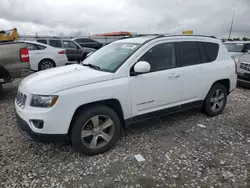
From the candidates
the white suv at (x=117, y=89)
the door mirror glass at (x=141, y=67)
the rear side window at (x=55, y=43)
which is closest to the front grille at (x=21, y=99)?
the white suv at (x=117, y=89)

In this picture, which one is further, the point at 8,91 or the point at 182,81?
the point at 8,91

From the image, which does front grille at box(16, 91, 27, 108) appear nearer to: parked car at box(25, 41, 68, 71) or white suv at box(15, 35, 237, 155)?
white suv at box(15, 35, 237, 155)

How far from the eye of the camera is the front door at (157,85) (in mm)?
3283

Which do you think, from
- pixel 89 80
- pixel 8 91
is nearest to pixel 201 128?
pixel 89 80

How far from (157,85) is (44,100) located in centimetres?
181

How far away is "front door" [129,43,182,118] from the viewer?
3.28 metres

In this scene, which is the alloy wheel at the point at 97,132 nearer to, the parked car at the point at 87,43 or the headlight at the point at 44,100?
the headlight at the point at 44,100

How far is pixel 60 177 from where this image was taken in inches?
104

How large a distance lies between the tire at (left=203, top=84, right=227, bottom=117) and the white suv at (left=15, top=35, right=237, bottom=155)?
30mm

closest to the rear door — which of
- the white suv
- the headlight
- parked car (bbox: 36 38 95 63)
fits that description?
the white suv

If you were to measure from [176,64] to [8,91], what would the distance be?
5.47 m

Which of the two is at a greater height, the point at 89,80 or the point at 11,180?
the point at 89,80

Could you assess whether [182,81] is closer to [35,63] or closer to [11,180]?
[11,180]

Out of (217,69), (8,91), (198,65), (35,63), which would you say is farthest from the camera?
(35,63)
